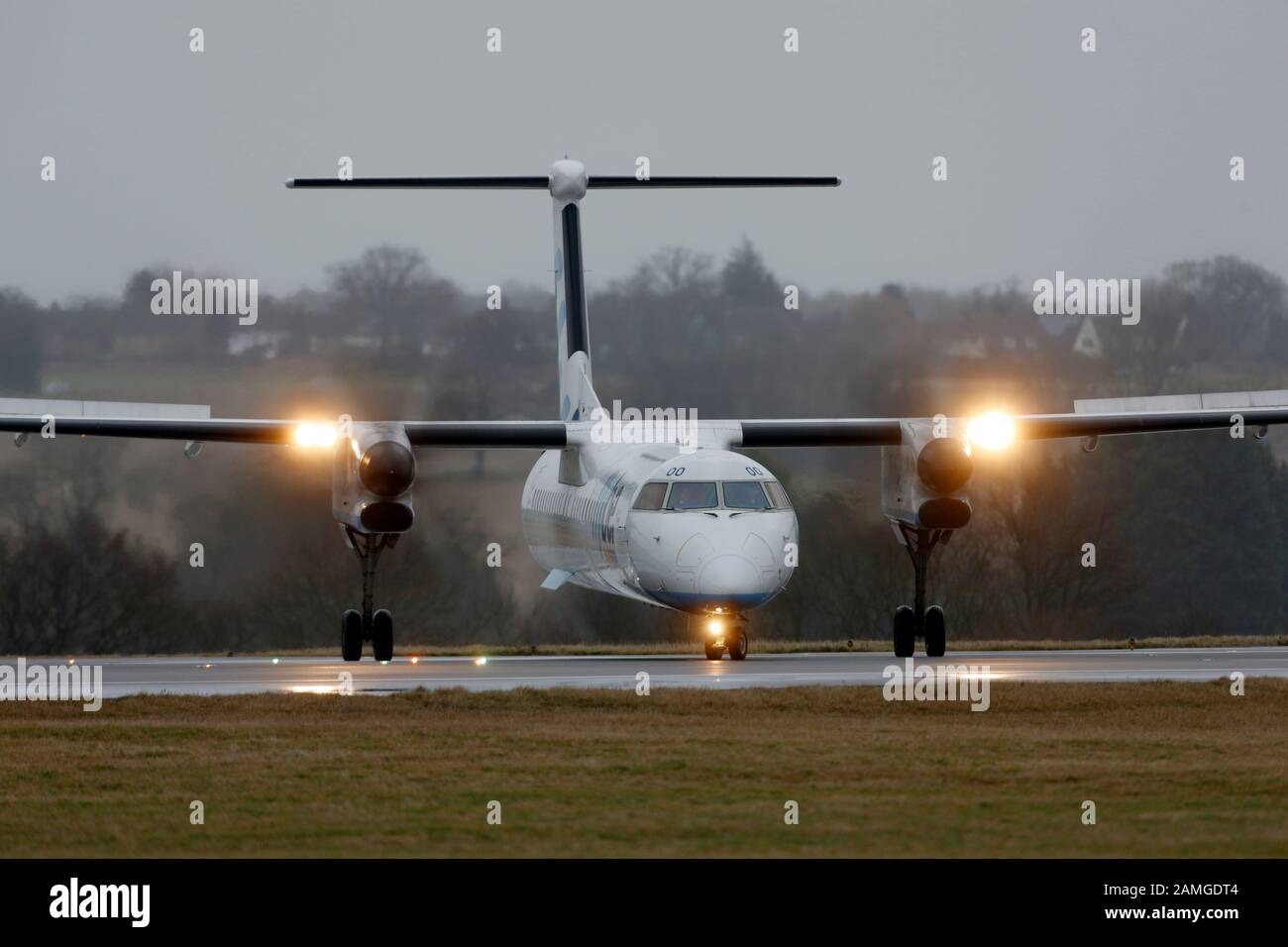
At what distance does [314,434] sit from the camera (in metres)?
28.0

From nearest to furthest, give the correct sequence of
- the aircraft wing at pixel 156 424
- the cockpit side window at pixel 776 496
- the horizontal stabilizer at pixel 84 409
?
the cockpit side window at pixel 776 496 → the aircraft wing at pixel 156 424 → the horizontal stabilizer at pixel 84 409

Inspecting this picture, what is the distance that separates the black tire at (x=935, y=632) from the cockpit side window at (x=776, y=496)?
385 centimetres

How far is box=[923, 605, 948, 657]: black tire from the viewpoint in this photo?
28.1 meters

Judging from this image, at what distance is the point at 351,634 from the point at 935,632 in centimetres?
797

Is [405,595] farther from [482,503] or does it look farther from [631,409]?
[631,409]

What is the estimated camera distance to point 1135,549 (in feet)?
137

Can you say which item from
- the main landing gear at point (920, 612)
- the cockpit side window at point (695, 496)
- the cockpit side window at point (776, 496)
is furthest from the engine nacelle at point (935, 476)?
the cockpit side window at point (695, 496)

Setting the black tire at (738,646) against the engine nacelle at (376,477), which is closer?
the engine nacelle at (376,477)

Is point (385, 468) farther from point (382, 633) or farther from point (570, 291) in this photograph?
point (570, 291)

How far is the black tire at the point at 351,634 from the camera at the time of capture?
2800 centimetres

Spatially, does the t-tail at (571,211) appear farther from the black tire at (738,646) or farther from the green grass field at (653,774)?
the green grass field at (653,774)

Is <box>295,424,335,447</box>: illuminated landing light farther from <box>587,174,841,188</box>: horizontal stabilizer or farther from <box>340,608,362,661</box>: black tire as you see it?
<box>587,174,841,188</box>: horizontal stabilizer

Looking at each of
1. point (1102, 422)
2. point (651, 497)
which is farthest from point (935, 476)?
point (651, 497)
